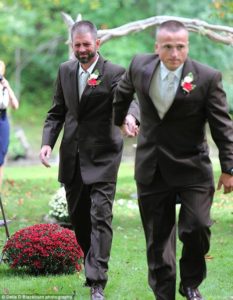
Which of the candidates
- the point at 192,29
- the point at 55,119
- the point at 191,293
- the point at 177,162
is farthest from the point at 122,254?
the point at 192,29

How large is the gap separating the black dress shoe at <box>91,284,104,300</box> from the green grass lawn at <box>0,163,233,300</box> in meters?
0.15

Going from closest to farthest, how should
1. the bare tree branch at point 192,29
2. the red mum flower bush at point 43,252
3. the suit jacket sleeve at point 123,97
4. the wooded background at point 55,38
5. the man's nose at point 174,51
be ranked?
the man's nose at point 174,51 < the suit jacket sleeve at point 123,97 < the red mum flower bush at point 43,252 < the bare tree branch at point 192,29 < the wooded background at point 55,38

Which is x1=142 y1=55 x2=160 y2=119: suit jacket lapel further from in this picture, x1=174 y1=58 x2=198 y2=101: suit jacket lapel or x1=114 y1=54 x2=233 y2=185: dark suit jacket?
x1=174 y1=58 x2=198 y2=101: suit jacket lapel

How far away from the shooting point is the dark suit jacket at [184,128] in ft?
18.8

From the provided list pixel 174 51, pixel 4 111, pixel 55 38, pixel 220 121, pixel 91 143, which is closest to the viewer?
pixel 174 51

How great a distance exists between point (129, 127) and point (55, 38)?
3638cm

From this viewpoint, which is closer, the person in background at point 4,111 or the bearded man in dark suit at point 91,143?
the bearded man in dark suit at point 91,143

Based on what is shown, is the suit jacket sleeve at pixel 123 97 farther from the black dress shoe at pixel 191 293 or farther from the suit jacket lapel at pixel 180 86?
the black dress shoe at pixel 191 293

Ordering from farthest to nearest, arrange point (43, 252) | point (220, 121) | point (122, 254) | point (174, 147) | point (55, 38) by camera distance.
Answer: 1. point (55, 38)
2. point (122, 254)
3. point (43, 252)
4. point (174, 147)
5. point (220, 121)

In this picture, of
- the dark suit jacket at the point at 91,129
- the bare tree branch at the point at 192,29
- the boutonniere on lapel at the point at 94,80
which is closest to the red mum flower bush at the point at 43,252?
the dark suit jacket at the point at 91,129

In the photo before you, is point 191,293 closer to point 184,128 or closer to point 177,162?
point 177,162

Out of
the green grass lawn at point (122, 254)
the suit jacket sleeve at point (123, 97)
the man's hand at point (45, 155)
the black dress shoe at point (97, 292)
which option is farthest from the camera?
the green grass lawn at point (122, 254)

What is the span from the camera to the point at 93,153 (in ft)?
23.4

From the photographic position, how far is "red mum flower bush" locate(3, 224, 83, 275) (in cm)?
802
